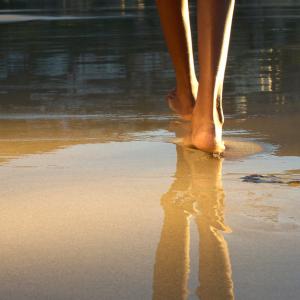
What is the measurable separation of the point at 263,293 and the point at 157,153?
133cm

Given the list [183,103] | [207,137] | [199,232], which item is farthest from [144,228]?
[183,103]

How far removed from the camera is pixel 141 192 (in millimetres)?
2414

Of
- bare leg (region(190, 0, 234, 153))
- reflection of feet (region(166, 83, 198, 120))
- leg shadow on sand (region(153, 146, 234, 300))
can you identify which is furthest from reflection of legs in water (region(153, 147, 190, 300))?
reflection of feet (region(166, 83, 198, 120))

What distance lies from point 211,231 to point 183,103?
151 cm

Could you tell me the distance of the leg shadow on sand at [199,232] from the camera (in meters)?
1.68

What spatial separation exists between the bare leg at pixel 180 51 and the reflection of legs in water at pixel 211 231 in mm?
730

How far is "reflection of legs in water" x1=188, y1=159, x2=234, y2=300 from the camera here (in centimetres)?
168

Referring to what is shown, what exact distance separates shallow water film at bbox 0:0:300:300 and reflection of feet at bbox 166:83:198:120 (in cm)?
6

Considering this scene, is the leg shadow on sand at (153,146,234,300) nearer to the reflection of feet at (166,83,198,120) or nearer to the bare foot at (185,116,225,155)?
the bare foot at (185,116,225,155)

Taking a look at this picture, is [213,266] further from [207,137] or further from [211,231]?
[207,137]

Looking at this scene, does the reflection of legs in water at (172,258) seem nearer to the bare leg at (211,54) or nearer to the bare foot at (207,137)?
the bare foot at (207,137)

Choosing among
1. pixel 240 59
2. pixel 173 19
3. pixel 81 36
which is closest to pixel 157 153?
Answer: pixel 173 19

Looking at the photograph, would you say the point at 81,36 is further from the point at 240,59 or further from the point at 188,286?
the point at 188,286

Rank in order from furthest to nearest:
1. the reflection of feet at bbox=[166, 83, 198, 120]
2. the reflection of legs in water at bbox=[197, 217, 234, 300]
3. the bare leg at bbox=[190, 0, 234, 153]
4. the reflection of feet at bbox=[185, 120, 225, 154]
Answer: the reflection of feet at bbox=[166, 83, 198, 120], the bare leg at bbox=[190, 0, 234, 153], the reflection of feet at bbox=[185, 120, 225, 154], the reflection of legs in water at bbox=[197, 217, 234, 300]
